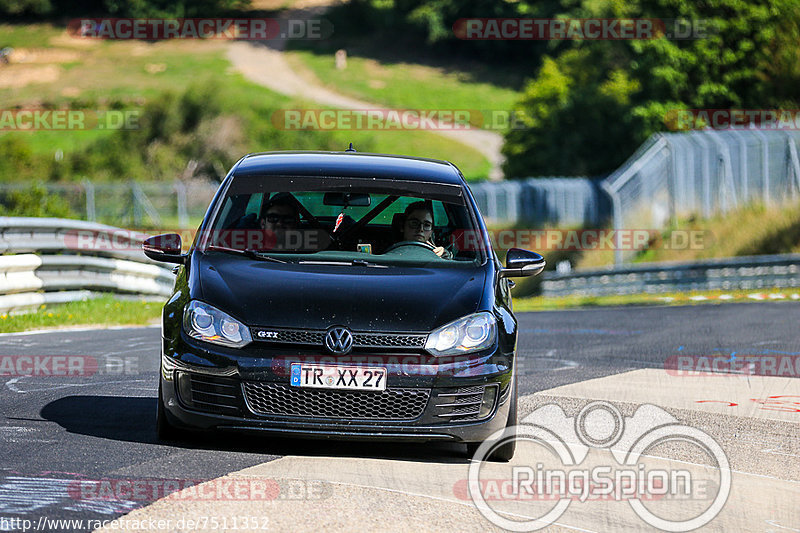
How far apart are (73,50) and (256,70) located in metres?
18.1

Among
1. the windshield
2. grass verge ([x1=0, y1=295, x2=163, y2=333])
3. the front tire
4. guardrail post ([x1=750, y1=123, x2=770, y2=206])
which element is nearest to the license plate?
the front tire

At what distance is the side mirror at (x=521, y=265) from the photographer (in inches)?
305

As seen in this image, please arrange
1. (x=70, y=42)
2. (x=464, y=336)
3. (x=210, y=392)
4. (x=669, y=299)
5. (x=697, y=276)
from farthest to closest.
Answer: (x=70, y=42)
(x=697, y=276)
(x=669, y=299)
(x=464, y=336)
(x=210, y=392)

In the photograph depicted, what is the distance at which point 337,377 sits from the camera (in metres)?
6.54

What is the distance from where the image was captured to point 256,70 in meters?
106

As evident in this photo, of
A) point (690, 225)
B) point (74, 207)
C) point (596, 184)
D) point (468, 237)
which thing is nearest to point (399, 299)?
point (468, 237)

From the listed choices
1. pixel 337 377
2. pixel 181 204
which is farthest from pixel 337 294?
pixel 181 204

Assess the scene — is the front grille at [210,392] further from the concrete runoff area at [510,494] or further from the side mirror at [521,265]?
the side mirror at [521,265]

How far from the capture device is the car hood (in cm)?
663

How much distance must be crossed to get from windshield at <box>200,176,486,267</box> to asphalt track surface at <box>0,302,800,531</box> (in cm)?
116

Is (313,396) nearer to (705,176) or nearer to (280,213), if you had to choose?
(280,213)

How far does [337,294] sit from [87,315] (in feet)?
31.6

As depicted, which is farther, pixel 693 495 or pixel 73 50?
pixel 73 50

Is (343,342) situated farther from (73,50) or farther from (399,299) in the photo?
(73,50)
